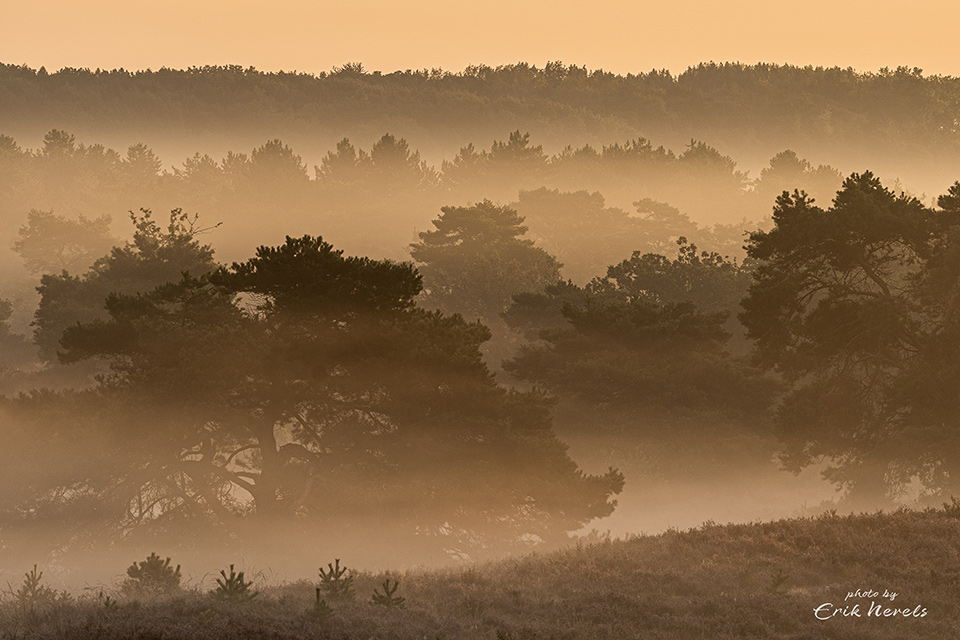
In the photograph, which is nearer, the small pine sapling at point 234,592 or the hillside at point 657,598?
the hillside at point 657,598

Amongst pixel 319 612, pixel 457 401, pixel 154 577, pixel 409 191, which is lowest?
pixel 319 612

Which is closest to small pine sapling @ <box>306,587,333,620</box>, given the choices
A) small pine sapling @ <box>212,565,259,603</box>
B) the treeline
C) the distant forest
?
small pine sapling @ <box>212,565,259,603</box>

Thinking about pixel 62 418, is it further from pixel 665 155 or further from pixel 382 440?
pixel 665 155

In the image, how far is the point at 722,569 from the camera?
18906mm

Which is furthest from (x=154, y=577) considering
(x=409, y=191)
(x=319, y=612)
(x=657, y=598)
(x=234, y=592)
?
(x=409, y=191)

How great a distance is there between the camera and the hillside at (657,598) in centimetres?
1405

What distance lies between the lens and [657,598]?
57.1 ft

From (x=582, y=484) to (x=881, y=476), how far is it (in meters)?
12.4

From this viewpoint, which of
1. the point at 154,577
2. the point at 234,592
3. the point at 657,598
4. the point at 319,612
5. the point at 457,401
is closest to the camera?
the point at 319,612

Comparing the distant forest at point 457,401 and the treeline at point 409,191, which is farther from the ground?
the treeline at point 409,191

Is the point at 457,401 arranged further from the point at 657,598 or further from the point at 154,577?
the point at 657,598

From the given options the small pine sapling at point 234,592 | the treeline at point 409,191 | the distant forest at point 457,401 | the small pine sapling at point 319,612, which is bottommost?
the small pine sapling at point 319,612

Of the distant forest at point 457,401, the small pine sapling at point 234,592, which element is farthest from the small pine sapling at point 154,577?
the distant forest at point 457,401

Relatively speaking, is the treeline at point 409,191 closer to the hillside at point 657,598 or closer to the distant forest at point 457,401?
the distant forest at point 457,401
